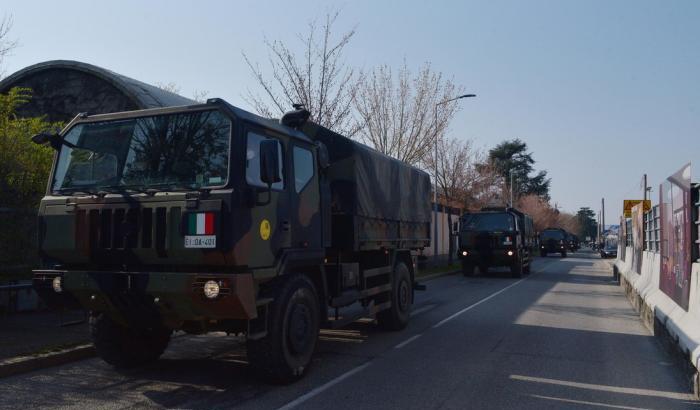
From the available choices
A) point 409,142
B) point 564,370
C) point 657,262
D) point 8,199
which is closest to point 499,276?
point 409,142

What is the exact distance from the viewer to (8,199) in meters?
9.96

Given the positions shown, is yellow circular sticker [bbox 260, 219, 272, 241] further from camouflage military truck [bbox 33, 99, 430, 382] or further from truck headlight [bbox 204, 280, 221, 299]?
truck headlight [bbox 204, 280, 221, 299]

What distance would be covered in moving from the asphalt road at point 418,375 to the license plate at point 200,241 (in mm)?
1514

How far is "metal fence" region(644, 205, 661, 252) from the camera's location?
11201 mm

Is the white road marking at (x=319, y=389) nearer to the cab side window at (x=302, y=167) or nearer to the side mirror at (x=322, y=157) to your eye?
the cab side window at (x=302, y=167)

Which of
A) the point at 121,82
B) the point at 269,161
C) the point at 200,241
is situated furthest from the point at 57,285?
the point at 121,82

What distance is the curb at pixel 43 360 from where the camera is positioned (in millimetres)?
6525

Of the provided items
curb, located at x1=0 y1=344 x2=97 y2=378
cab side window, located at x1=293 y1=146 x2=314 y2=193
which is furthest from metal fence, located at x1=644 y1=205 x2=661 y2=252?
curb, located at x1=0 y1=344 x2=97 y2=378

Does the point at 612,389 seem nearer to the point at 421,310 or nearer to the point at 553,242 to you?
the point at 421,310

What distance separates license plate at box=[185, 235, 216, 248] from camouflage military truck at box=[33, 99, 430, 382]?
11 millimetres

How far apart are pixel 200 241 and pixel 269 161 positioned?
1025 mm

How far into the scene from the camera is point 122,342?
6.78m

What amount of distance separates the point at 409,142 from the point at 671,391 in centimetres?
1877

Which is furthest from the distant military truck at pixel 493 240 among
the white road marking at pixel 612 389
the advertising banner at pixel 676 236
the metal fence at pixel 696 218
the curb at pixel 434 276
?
the white road marking at pixel 612 389
